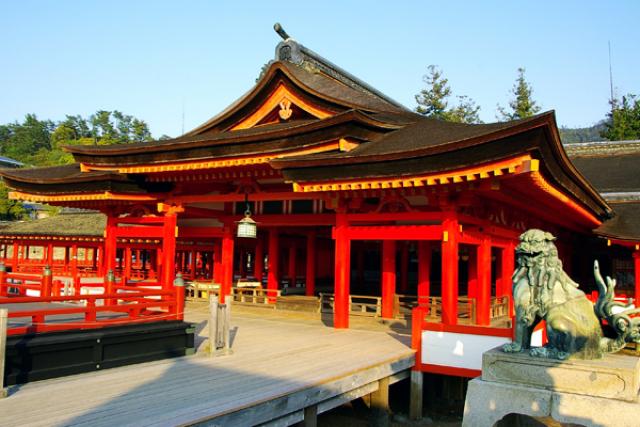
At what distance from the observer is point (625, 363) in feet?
22.0

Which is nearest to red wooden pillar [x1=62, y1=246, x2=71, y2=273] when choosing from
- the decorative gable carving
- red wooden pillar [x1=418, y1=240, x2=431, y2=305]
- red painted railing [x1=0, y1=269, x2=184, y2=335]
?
red painted railing [x1=0, y1=269, x2=184, y2=335]

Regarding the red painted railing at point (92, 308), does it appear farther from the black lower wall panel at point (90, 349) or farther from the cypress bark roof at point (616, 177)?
the cypress bark roof at point (616, 177)

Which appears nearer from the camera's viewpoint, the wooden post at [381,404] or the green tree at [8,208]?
the wooden post at [381,404]

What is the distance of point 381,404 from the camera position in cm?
1069

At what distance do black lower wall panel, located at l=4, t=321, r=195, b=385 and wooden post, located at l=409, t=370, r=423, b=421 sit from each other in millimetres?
4478

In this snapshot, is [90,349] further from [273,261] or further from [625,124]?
[625,124]

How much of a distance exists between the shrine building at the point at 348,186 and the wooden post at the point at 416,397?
40.0 inches

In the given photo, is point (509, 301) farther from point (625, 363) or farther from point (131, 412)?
point (131, 412)

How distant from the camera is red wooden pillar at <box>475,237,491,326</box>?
14.3 meters

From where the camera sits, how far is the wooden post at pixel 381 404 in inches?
420

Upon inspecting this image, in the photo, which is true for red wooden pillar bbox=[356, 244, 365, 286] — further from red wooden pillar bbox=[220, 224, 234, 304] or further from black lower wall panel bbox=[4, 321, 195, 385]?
black lower wall panel bbox=[4, 321, 195, 385]

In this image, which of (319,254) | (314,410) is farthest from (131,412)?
(319,254)

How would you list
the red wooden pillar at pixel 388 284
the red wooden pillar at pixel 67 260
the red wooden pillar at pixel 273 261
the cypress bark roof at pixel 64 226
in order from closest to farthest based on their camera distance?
the red wooden pillar at pixel 388 284 < the red wooden pillar at pixel 273 261 < the cypress bark roof at pixel 64 226 < the red wooden pillar at pixel 67 260

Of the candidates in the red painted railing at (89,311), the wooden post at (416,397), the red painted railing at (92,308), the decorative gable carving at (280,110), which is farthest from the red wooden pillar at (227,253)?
the wooden post at (416,397)
